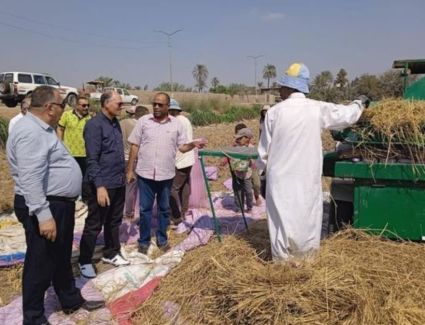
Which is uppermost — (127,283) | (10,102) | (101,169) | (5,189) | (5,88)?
(5,88)

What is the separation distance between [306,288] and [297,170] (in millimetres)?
851

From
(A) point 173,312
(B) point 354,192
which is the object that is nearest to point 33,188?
(A) point 173,312

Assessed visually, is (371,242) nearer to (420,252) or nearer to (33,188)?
(420,252)

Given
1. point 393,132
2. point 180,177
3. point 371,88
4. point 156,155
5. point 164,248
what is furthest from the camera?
point 371,88

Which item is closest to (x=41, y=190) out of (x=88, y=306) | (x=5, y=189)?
(x=88, y=306)

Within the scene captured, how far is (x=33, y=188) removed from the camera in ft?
9.91

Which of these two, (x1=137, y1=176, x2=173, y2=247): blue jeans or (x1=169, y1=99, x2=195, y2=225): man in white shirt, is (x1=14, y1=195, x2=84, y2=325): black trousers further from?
(x1=169, y1=99, x2=195, y2=225): man in white shirt

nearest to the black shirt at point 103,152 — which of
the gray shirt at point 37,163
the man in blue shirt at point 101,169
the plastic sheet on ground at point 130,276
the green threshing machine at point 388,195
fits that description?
the man in blue shirt at point 101,169

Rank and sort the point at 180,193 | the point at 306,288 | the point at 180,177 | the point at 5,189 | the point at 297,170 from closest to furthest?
the point at 306,288
the point at 297,170
the point at 180,177
the point at 180,193
the point at 5,189

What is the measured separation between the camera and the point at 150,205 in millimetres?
4887

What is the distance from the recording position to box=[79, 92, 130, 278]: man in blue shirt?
13.9 ft

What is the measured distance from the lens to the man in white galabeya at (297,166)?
335 cm

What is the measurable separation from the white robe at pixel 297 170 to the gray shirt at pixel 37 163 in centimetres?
154

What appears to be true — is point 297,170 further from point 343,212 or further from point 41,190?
point 41,190
